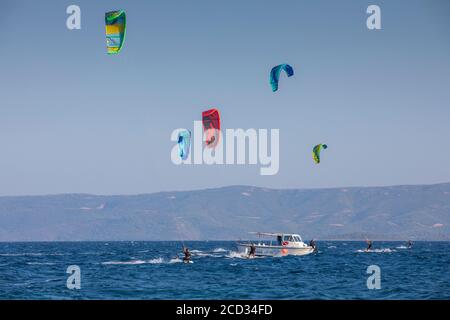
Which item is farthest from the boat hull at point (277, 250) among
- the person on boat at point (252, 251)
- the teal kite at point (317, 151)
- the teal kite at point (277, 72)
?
the teal kite at point (277, 72)

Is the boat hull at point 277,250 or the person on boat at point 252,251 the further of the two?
the boat hull at point 277,250

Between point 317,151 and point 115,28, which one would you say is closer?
point 115,28

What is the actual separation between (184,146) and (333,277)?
12.6 meters

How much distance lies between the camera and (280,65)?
48969mm

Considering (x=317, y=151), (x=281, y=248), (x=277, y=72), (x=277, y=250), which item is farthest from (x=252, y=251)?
(x=277, y=72)

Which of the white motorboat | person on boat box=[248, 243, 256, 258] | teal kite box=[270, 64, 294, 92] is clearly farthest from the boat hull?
teal kite box=[270, 64, 294, 92]

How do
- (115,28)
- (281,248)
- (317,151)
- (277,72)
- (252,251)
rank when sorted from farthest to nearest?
(281,248) → (252,251) → (317,151) → (277,72) → (115,28)

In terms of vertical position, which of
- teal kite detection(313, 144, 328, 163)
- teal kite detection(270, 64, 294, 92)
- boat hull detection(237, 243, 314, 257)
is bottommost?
boat hull detection(237, 243, 314, 257)

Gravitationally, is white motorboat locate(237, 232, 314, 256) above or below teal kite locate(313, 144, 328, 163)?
below

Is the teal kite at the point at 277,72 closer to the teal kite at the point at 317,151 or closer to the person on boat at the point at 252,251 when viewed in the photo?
the teal kite at the point at 317,151

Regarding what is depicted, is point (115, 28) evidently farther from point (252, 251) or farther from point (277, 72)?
point (252, 251)

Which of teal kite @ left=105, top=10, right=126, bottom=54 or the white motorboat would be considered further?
the white motorboat

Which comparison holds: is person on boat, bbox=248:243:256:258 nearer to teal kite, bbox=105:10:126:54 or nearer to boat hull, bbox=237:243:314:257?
boat hull, bbox=237:243:314:257
